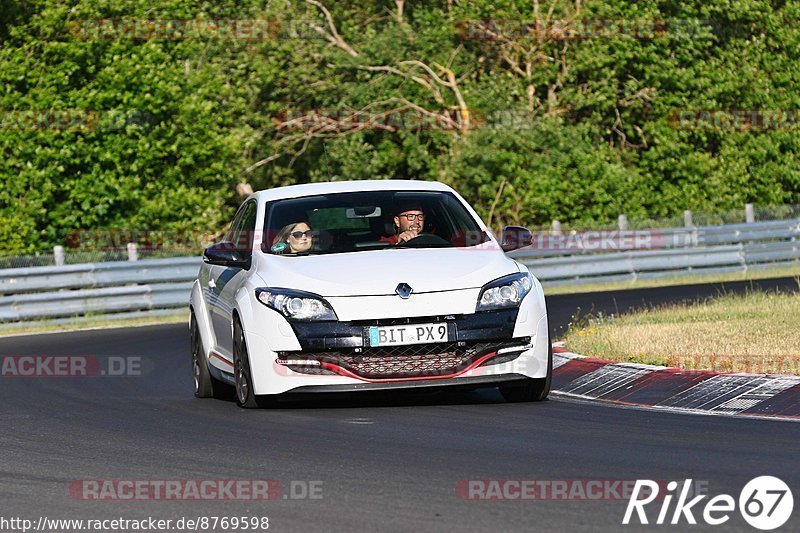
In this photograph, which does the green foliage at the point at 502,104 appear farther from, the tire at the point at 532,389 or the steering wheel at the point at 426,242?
the tire at the point at 532,389

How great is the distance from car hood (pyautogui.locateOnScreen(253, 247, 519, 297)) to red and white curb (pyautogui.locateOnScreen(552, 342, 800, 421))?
131 cm

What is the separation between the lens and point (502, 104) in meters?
38.4

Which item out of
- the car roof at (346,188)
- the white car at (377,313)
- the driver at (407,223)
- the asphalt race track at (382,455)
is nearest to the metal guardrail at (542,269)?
the asphalt race track at (382,455)

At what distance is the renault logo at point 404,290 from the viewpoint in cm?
1055

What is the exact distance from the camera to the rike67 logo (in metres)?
6.57

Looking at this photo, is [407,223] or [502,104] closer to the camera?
[407,223]

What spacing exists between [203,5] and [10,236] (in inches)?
580

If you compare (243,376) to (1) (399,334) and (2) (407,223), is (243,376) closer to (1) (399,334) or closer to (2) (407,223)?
(1) (399,334)

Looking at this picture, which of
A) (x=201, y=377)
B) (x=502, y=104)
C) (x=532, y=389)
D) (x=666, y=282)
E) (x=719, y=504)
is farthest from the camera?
(x=502, y=104)

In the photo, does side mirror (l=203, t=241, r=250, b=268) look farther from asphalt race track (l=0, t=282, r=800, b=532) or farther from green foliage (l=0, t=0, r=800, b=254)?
green foliage (l=0, t=0, r=800, b=254)

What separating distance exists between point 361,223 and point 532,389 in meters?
1.78

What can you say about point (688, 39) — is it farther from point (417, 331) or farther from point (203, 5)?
point (417, 331)

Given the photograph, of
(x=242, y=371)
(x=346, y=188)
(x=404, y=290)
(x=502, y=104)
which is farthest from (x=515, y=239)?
(x=502, y=104)

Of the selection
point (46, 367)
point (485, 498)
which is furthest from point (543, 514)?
point (46, 367)
